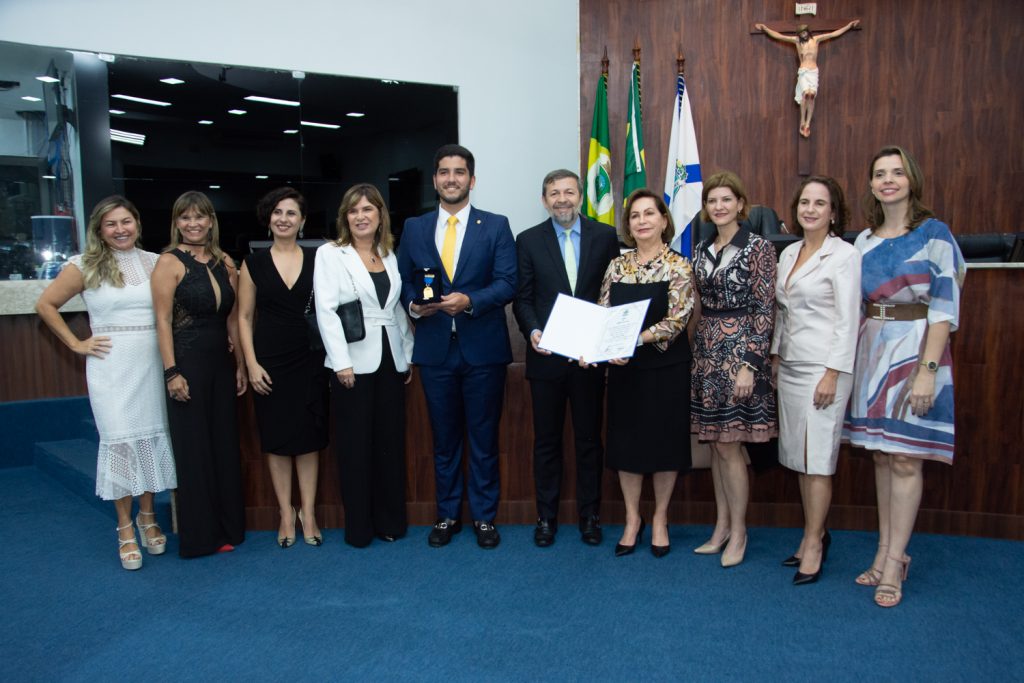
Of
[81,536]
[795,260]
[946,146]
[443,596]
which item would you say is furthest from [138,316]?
[946,146]

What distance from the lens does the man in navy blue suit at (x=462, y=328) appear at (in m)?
3.20

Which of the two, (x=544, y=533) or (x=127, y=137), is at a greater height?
(x=127, y=137)

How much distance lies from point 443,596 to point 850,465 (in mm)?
2017

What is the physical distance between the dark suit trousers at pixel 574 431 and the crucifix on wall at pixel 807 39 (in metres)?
3.89

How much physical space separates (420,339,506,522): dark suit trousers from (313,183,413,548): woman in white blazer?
0.17 meters

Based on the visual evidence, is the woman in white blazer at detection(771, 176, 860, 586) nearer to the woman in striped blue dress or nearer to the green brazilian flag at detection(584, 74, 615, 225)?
the woman in striped blue dress

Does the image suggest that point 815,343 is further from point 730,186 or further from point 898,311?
point 730,186

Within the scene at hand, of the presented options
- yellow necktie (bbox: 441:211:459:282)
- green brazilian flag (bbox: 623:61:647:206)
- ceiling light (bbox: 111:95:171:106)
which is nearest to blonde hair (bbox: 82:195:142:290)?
yellow necktie (bbox: 441:211:459:282)

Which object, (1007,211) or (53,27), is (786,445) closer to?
(1007,211)

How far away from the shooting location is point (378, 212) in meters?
3.24

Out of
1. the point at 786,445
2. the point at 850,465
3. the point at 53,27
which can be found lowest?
the point at 850,465

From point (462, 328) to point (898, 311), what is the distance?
170cm

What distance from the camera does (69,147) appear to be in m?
5.10

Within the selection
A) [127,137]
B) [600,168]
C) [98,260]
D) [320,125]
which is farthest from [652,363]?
[127,137]
